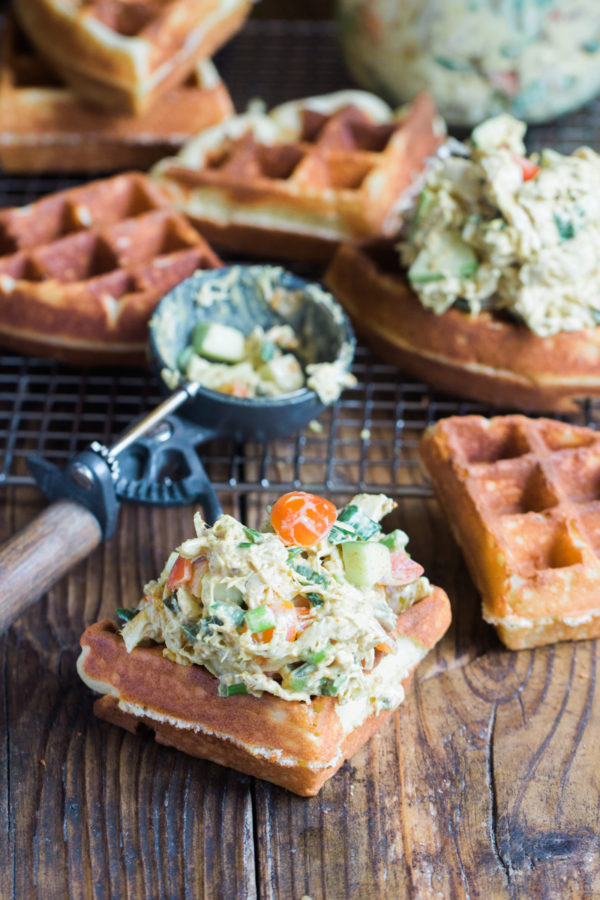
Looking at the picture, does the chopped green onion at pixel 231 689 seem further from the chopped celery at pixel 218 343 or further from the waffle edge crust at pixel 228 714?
the chopped celery at pixel 218 343

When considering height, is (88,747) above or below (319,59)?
below

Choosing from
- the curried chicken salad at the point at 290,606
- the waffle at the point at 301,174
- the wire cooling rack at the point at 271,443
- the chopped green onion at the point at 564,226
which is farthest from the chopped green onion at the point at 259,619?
the waffle at the point at 301,174

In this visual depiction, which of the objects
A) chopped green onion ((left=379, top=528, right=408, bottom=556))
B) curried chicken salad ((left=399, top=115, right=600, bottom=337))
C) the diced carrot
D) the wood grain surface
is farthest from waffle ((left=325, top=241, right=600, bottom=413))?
chopped green onion ((left=379, top=528, right=408, bottom=556))

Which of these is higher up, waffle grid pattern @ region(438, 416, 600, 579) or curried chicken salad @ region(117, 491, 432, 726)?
curried chicken salad @ region(117, 491, 432, 726)

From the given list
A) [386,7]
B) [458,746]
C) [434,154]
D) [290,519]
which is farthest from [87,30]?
[458,746]

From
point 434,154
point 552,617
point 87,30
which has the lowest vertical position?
point 552,617

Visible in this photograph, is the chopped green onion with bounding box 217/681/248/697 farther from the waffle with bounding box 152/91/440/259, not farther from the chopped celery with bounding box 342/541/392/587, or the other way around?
the waffle with bounding box 152/91/440/259

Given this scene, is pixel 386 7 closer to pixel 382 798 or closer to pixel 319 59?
pixel 319 59
